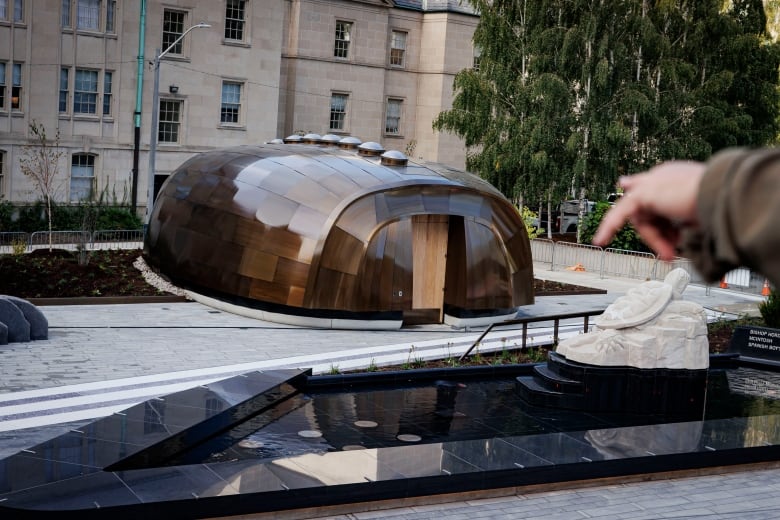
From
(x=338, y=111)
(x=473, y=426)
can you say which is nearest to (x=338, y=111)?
(x=338, y=111)

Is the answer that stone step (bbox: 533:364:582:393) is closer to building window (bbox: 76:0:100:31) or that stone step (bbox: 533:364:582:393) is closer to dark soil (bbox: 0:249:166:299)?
dark soil (bbox: 0:249:166:299)

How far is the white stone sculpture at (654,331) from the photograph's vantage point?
52.5 ft

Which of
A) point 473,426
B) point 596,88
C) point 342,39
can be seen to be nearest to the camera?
point 473,426

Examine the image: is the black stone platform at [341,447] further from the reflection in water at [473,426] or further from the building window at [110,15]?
the building window at [110,15]

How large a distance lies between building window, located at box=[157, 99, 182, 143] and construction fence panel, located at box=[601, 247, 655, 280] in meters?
19.4

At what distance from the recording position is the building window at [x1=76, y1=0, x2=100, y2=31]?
41.9m

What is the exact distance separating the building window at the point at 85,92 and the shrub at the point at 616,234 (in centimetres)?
2049

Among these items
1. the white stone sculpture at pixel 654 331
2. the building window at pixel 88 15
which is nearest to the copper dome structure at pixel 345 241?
the white stone sculpture at pixel 654 331

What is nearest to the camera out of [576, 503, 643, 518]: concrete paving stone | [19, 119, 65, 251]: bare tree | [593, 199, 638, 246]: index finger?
[593, 199, 638, 246]: index finger

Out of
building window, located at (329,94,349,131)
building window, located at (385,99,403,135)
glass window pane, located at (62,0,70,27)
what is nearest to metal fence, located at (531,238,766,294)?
building window, located at (329,94,349,131)

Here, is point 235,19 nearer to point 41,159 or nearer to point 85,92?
point 85,92

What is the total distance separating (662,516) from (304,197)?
13467mm

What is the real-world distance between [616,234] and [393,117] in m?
19.5

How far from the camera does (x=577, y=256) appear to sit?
3891 centimetres
